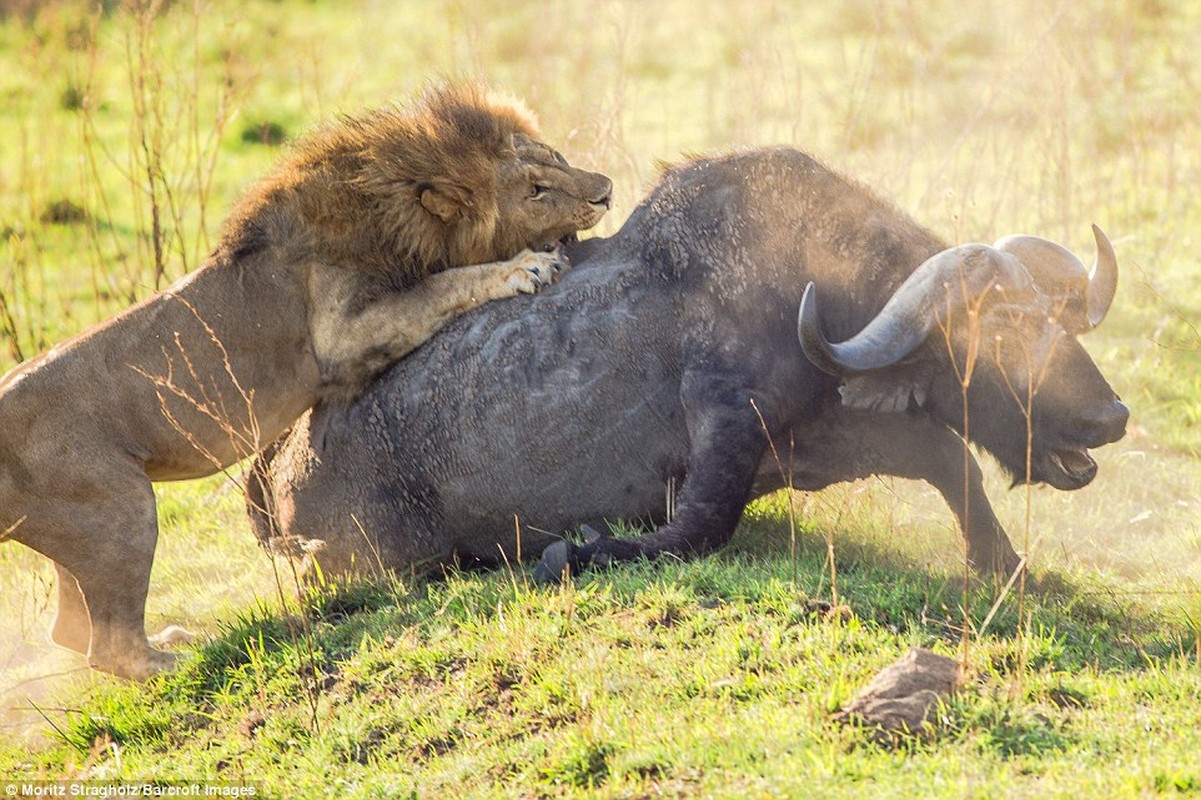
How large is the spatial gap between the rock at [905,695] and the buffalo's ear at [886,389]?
4.79ft

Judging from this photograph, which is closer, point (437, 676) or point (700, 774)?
point (700, 774)

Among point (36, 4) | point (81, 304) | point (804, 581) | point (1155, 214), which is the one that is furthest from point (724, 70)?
point (804, 581)

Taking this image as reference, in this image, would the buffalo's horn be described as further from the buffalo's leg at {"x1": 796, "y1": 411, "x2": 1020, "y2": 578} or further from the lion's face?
the lion's face

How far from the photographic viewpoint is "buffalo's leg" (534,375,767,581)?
6105 mm

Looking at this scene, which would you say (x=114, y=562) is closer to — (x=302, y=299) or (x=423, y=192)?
(x=302, y=299)

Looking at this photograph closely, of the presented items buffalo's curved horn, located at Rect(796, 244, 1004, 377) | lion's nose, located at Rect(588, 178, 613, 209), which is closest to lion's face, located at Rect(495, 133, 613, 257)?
lion's nose, located at Rect(588, 178, 613, 209)

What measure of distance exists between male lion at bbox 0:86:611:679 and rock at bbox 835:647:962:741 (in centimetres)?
266

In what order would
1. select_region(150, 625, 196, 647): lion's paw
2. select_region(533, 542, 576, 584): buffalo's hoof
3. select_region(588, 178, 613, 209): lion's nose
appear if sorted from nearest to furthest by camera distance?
1. select_region(533, 542, 576, 584): buffalo's hoof
2. select_region(150, 625, 196, 647): lion's paw
3. select_region(588, 178, 613, 209): lion's nose

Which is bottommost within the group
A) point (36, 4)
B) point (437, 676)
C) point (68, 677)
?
point (68, 677)

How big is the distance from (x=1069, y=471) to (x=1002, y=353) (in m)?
0.61

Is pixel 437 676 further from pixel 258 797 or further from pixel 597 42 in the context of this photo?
pixel 597 42

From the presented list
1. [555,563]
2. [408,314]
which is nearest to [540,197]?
[408,314]

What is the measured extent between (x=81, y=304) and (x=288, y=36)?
7.93 m

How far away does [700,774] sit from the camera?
4594 mm
